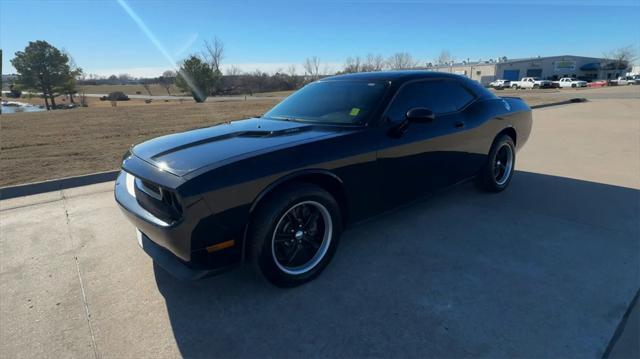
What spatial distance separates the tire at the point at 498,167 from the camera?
174 inches

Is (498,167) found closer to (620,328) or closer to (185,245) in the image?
(620,328)

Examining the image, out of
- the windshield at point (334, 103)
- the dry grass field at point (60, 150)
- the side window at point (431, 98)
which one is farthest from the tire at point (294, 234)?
the dry grass field at point (60, 150)

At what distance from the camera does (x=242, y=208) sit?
2.31 meters

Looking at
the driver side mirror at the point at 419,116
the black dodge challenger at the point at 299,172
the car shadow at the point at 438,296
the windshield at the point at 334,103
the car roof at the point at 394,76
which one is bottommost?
the car shadow at the point at 438,296

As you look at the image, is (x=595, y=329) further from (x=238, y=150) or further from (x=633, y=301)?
(x=238, y=150)

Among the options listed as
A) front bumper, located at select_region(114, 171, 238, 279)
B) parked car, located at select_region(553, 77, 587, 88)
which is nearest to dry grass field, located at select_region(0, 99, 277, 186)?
front bumper, located at select_region(114, 171, 238, 279)

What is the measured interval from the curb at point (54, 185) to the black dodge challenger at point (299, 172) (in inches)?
117

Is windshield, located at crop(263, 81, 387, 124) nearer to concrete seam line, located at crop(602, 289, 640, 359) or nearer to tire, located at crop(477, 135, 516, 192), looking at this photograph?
tire, located at crop(477, 135, 516, 192)

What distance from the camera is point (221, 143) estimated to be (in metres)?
2.76

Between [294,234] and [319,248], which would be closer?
[294,234]

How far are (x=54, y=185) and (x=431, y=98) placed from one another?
5.23m

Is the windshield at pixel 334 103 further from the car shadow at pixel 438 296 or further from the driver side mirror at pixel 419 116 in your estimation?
the car shadow at pixel 438 296

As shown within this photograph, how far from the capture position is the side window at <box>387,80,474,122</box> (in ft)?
10.9

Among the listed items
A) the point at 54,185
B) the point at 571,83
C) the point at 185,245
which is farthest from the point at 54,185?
the point at 571,83
